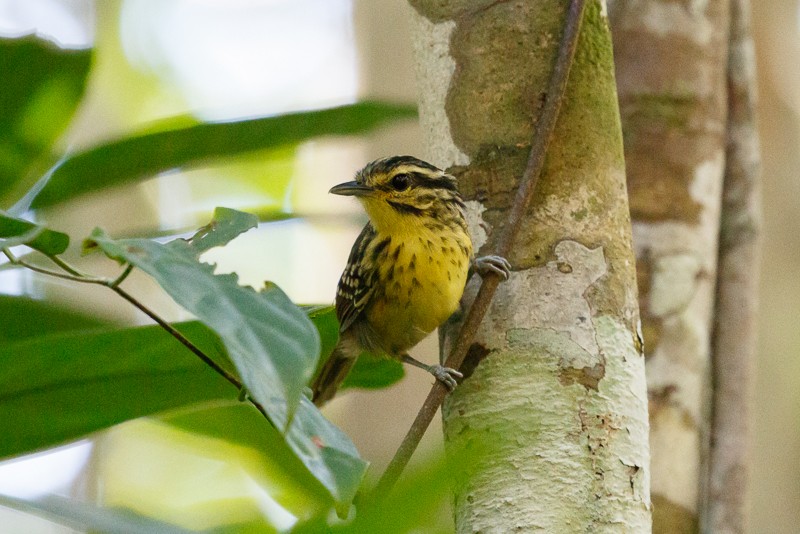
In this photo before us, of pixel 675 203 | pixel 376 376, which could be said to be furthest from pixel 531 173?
pixel 675 203

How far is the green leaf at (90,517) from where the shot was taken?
919mm

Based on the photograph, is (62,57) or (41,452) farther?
(62,57)

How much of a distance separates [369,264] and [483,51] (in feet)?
3.77

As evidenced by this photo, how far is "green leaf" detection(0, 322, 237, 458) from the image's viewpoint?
209 centimetres

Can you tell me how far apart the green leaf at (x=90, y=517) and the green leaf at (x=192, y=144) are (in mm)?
1683

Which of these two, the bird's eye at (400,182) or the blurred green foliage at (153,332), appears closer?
the blurred green foliage at (153,332)

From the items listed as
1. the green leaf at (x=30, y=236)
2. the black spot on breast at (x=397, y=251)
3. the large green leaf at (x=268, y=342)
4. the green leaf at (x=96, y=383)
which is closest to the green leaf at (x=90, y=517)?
the large green leaf at (x=268, y=342)

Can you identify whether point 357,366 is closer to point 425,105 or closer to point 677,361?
point 425,105

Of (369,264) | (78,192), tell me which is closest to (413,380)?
(369,264)

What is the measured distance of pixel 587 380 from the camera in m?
2.28

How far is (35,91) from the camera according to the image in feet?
8.89

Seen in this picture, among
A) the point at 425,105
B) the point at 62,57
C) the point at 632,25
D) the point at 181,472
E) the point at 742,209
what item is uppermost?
the point at 632,25

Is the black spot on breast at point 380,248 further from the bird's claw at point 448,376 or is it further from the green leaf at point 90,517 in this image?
the green leaf at point 90,517

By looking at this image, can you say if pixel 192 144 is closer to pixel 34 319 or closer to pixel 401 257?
pixel 34 319
